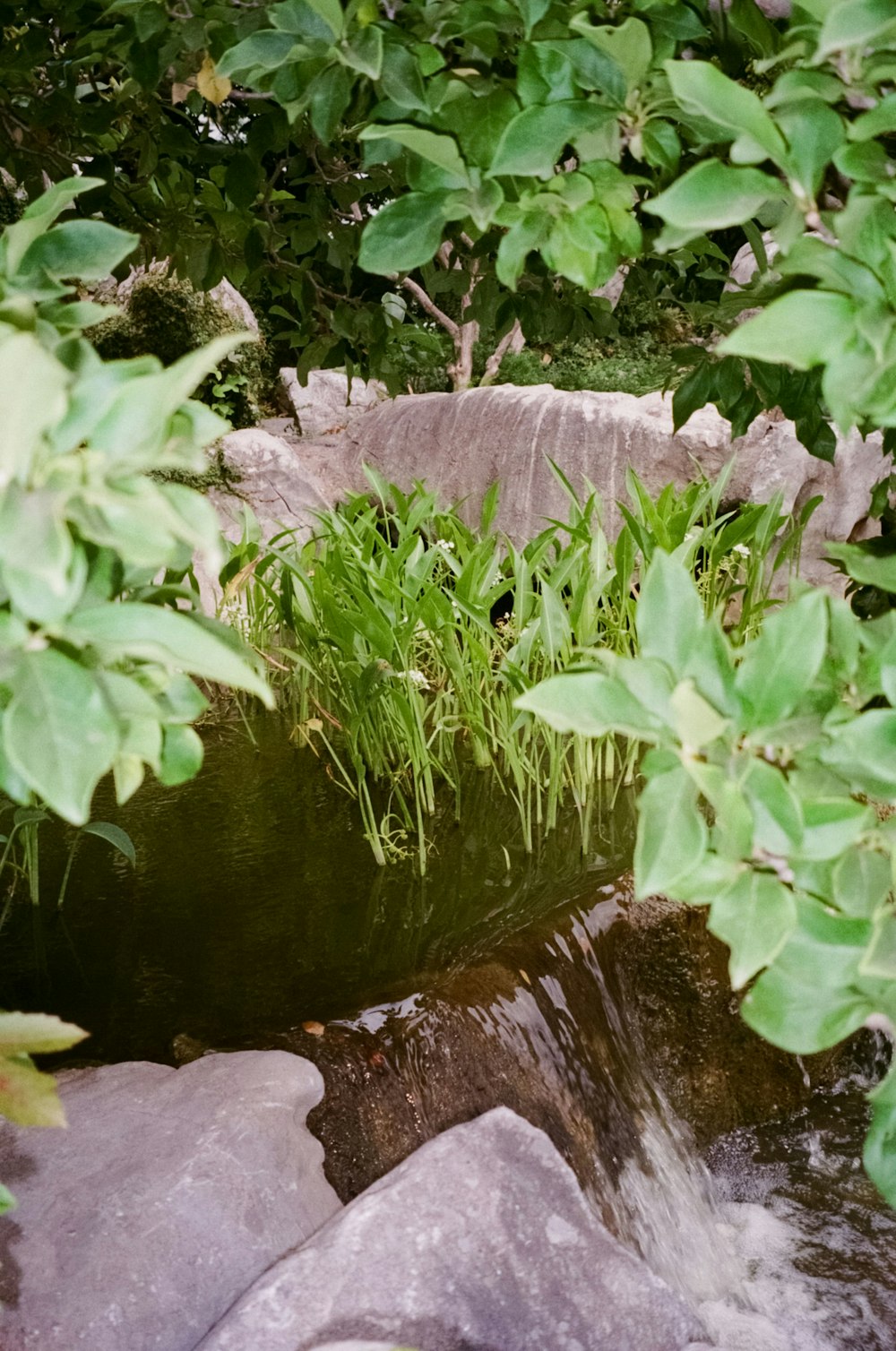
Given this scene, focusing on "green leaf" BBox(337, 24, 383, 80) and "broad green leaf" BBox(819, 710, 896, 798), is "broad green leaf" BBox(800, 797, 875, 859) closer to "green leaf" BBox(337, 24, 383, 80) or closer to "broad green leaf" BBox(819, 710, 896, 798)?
"broad green leaf" BBox(819, 710, 896, 798)

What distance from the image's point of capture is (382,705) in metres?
2.12

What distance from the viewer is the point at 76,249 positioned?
0.50 meters

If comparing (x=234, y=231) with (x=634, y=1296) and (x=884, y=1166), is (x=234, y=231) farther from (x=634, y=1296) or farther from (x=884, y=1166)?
(x=634, y=1296)

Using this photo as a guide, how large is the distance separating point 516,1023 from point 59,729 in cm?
121

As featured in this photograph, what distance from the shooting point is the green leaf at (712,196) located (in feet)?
1.46

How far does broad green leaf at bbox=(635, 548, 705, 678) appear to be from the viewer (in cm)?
42

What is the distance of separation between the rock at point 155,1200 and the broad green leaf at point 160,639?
843mm

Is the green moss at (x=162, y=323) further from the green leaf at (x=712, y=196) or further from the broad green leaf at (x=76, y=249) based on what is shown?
the green leaf at (x=712, y=196)

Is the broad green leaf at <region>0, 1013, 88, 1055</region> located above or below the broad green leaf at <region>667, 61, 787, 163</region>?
below

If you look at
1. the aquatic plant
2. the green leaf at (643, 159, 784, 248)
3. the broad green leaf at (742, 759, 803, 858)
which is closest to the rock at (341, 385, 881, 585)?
the aquatic plant

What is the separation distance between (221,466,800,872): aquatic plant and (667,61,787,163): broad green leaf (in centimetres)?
138

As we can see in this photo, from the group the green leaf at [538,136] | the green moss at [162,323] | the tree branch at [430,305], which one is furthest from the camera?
the tree branch at [430,305]

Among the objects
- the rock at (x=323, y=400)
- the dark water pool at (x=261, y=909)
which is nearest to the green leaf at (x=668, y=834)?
the dark water pool at (x=261, y=909)

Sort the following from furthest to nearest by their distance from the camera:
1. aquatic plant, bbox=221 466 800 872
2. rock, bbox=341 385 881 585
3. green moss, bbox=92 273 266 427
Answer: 1. green moss, bbox=92 273 266 427
2. rock, bbox=341 385 881 585
3. aquatic plant, bbox=221 466 800 872
